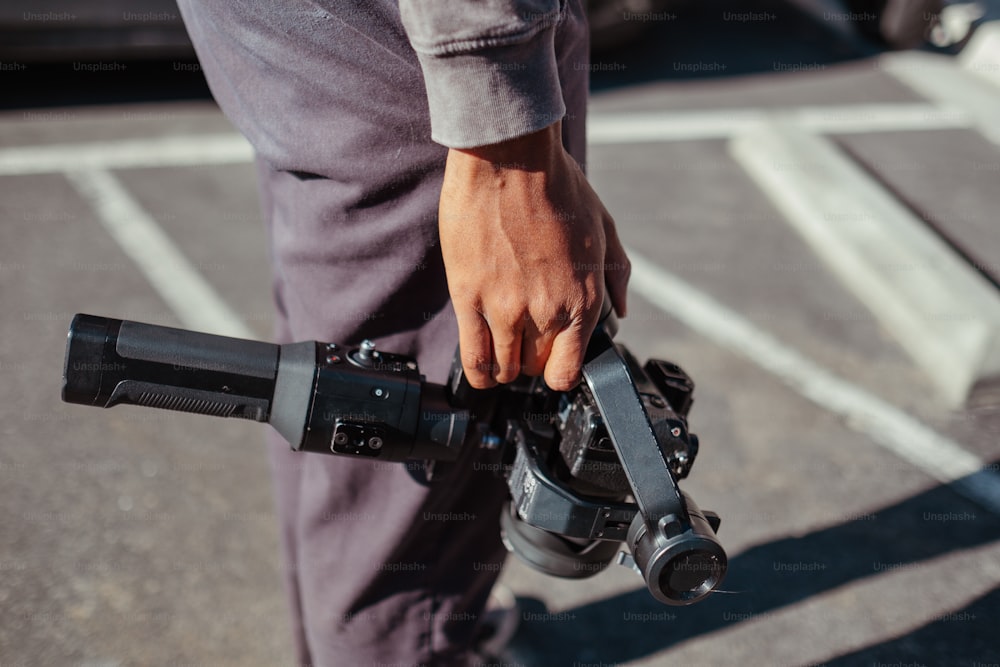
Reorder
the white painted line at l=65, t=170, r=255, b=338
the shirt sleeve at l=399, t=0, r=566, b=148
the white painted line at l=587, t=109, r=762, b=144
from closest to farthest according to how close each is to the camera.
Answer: the shirt sleeve at l=399, t=0, r=566, b=148, the white painted line at l=65, t=170, r=255, b=338, the white painted line at l=587, t=109, r=762, b=144

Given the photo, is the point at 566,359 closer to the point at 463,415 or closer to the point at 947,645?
the point at 463,415

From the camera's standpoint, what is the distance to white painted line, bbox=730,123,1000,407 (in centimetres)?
287

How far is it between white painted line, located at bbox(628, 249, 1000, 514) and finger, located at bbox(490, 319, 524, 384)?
1.92 metres

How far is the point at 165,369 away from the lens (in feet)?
3.60

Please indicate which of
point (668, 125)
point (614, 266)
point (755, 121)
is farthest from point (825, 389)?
point (755, 121)

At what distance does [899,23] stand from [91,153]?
4916 mm

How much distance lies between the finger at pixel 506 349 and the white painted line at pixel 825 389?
1.92 metres

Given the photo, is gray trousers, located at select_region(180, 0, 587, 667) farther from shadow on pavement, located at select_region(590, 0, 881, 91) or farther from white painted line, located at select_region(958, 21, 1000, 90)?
white painted line, located at select_region(958, 21, 1000, 90)

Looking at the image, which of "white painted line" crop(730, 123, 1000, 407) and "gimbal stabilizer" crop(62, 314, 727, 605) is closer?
"gimbal stabilizer" crop(62, 314, 727, 605)

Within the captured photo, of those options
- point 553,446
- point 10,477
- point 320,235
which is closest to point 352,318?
point 320,235

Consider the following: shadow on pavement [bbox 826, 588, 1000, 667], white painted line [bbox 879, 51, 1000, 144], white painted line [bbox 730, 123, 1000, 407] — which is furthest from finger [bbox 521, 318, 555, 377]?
white painted line [bbox 879, 51, 1000, 144]

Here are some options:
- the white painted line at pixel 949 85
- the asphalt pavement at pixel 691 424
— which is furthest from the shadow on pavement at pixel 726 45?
the asphalt pavement at pixel 691 424

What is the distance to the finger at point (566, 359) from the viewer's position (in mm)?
A: 1103

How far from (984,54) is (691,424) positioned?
4251mm
